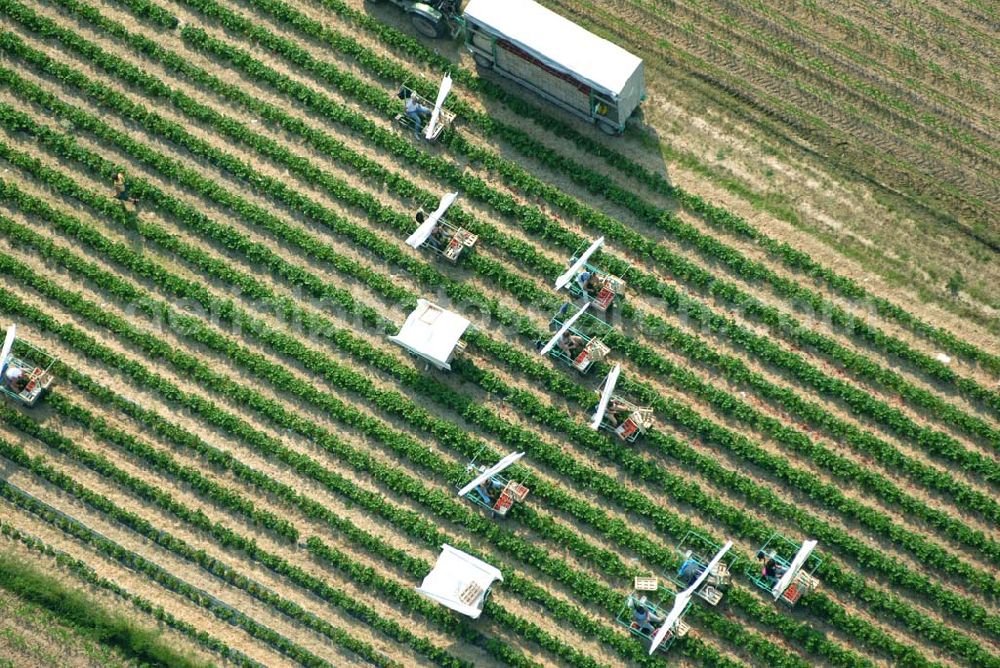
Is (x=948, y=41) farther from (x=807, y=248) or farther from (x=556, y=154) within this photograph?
(x=556, y=154)

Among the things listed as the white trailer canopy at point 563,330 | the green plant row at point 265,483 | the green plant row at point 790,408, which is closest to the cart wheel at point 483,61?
the green plant row at point 790,408

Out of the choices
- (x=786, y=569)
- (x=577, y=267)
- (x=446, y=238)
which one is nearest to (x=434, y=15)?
(x=446, y=238)

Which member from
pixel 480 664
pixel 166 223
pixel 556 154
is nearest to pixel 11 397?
pixel 166 223

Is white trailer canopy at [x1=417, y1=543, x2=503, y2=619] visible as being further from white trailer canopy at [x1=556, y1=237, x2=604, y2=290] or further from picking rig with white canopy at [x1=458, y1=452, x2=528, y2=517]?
white trailer canopy at [x1=556, y1=237, x2=604, y2=290]

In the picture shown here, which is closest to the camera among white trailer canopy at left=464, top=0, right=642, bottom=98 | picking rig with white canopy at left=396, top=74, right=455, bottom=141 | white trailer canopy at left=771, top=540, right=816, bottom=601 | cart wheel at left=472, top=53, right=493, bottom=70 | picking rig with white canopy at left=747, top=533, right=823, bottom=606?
white trailer canopy at left=771, top=540, right=816, bottom=601

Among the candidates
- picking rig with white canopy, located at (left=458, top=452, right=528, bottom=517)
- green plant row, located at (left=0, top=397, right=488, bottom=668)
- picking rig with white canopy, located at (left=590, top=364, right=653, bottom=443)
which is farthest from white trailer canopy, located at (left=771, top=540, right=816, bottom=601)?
green plant row, located at (left=0, top=397, right=488, bottom=668)

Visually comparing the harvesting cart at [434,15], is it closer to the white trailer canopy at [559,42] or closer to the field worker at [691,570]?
the white trailer canopy at [559,42]

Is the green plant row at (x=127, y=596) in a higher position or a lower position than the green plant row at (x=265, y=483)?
lower
